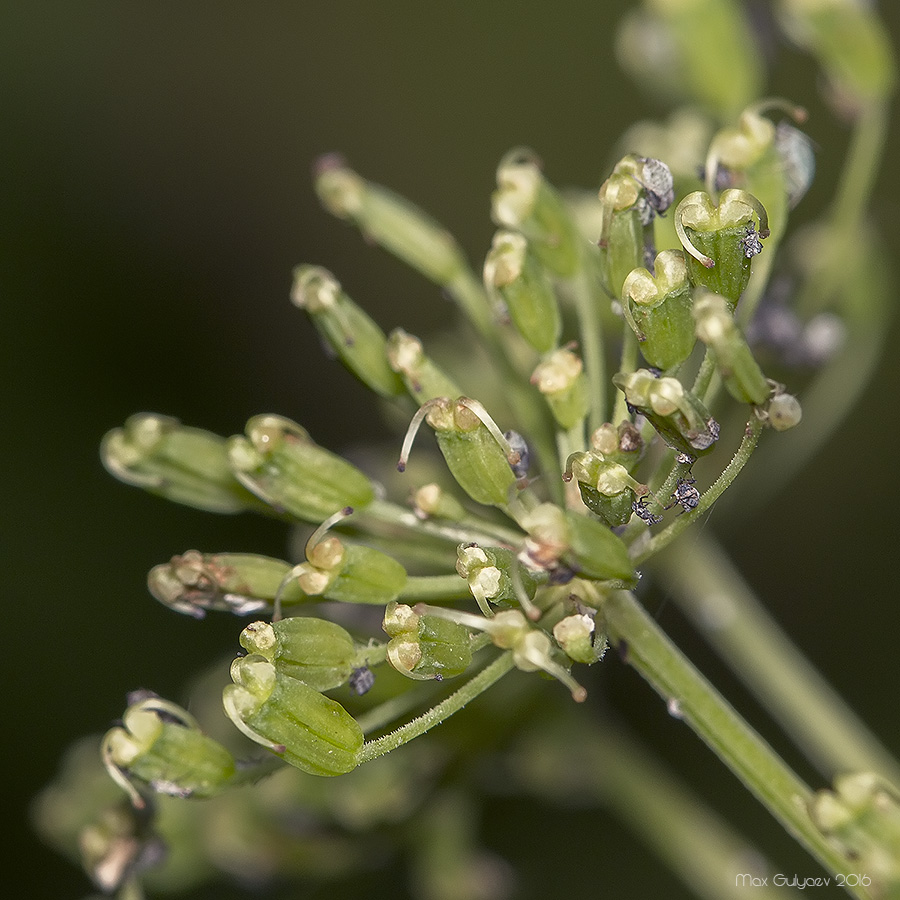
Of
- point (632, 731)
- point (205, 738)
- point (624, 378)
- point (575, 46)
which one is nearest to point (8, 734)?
point (632, 731)

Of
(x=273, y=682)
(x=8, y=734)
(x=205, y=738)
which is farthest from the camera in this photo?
(x=8, y=734)

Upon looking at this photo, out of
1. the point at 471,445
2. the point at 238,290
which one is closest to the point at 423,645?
the point at 471,445

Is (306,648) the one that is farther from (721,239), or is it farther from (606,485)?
(721,239)

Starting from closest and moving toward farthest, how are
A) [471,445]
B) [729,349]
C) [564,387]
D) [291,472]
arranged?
1. [729,349]
2. [471,445]
3. [564,387]
4. [291,472]

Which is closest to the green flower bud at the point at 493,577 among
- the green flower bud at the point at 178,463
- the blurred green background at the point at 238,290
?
the green flower bud at the point at 178,463

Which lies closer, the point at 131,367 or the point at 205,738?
the point at 205,738

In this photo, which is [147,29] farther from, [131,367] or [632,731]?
[632,731]

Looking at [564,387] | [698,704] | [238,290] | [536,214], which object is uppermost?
[536,214]
